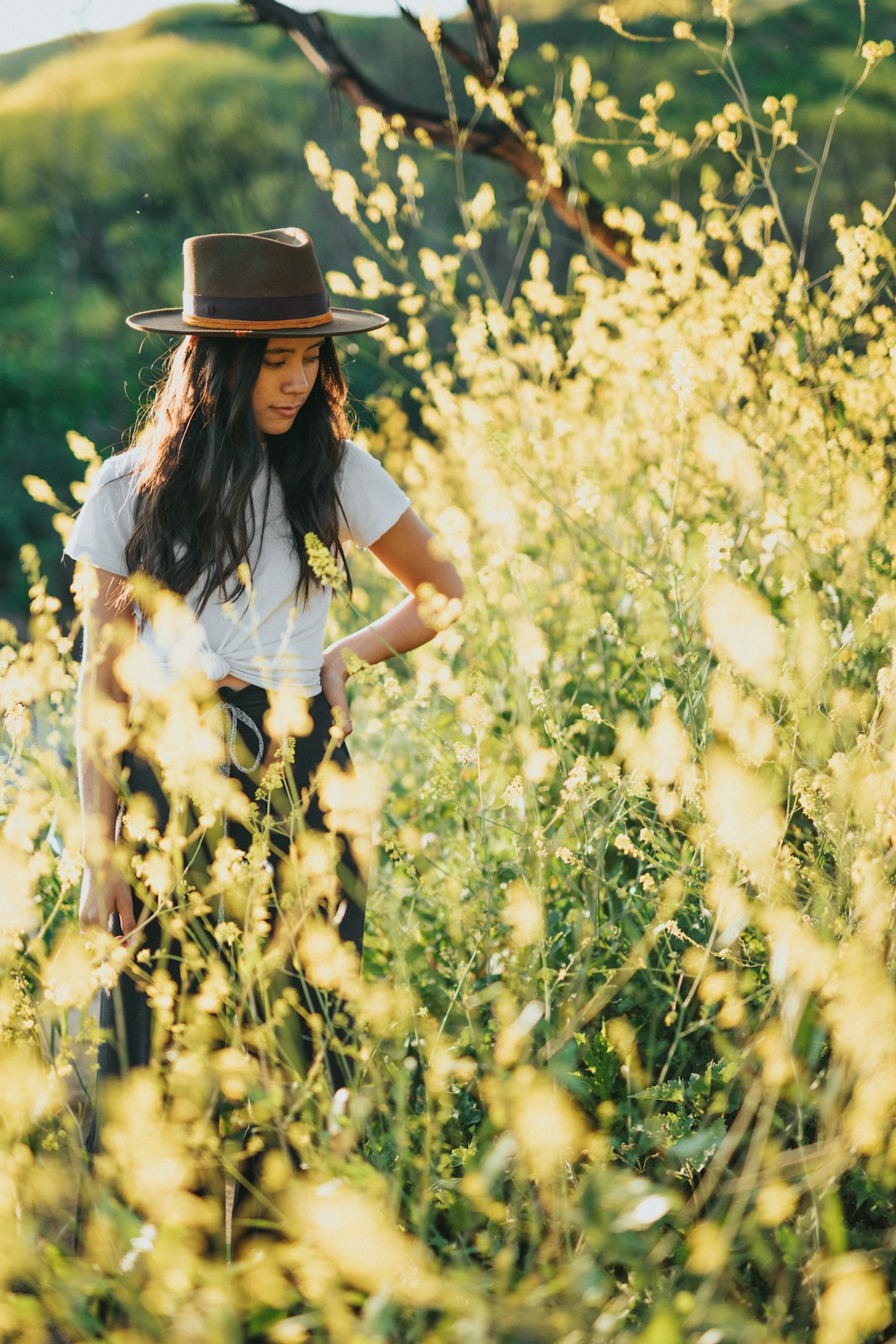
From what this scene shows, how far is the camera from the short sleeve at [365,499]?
1987 mm

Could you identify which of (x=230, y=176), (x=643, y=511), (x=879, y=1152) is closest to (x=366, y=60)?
(x=230, y=176)

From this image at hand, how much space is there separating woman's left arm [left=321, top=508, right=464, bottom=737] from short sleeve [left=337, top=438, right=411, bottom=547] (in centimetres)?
3

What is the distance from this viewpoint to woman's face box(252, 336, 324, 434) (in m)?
1.84

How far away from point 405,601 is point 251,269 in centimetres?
63

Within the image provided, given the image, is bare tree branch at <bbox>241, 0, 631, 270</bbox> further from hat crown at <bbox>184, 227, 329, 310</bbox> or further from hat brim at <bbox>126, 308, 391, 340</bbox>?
hat crown at <bbox>184, 227, 329, 310</bbox>

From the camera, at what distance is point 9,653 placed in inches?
81.4

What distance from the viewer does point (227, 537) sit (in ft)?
5.99

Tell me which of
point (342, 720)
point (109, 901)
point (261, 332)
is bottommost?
point (109, 901)

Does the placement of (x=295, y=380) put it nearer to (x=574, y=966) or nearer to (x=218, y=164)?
(x=574, y=966)

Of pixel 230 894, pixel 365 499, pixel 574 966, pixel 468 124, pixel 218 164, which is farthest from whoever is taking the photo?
pixel 218 164

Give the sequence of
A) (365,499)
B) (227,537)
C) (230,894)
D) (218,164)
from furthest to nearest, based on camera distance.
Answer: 1. (218,164)
2. (365,499)
3. (227,537)
4. (230,894)

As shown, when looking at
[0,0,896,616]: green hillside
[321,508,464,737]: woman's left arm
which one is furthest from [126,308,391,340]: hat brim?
[0,0,896,616]: green hillside

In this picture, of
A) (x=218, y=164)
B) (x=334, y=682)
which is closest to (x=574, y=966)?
(x=334, y=682)

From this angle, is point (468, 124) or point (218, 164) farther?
point (218, 164)
